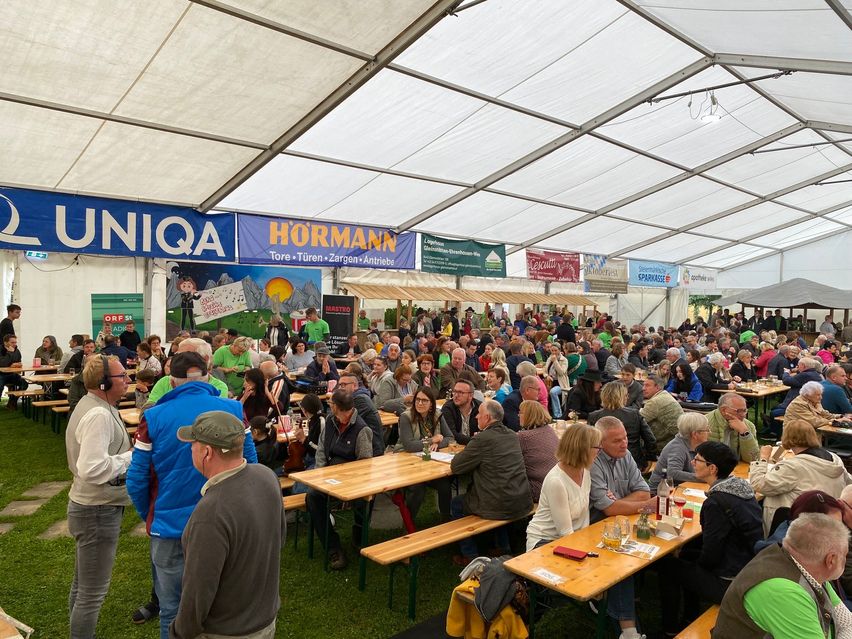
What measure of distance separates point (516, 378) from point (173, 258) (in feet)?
22.0

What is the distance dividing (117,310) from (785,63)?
11592 millimetres

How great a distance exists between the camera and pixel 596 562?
3.05 meters

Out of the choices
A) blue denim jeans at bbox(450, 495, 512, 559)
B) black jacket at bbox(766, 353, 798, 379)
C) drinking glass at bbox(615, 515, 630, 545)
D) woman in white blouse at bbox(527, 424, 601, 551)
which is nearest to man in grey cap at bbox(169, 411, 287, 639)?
woman in white blouse at bbox(527, 424, 601, 551)

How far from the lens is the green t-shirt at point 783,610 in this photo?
2010 millimetres

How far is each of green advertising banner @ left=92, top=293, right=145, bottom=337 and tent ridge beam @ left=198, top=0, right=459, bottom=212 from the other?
2.32 meters

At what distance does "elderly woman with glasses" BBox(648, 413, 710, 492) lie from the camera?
4453mm

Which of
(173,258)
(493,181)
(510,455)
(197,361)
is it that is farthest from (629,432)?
(173,258)

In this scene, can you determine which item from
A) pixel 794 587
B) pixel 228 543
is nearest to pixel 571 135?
pixel 794 587

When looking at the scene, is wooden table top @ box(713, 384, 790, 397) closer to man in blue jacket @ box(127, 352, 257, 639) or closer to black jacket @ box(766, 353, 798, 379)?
black jacket @ box(766, 353, 798, 379)

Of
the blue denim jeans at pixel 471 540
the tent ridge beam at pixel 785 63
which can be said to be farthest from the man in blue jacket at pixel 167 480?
the tent ridge beam at pixel 785 63

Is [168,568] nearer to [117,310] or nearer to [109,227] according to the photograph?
[109,227]

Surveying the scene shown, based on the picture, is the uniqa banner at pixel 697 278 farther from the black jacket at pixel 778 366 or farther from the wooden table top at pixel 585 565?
the wooden table top at pixel 585 565

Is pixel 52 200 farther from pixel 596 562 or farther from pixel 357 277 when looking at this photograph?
pixel 596 562

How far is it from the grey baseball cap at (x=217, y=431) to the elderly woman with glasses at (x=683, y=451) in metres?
3.54
